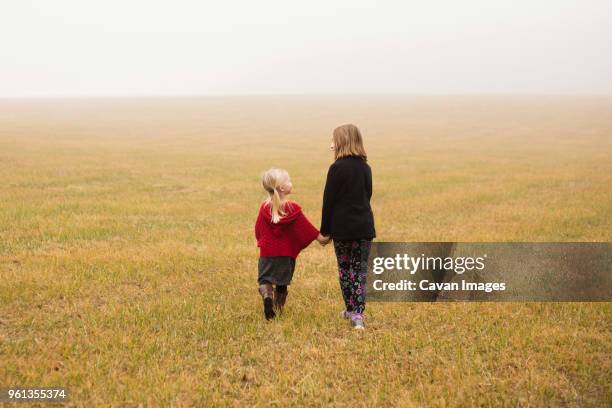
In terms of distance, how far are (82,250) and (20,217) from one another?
446 centimetres

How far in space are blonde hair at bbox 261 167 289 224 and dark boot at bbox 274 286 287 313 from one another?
1.10 meters

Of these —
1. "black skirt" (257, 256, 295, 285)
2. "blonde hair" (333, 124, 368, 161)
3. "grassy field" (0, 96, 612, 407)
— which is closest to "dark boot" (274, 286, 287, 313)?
"grassy field" (0, 96, 612, 407)

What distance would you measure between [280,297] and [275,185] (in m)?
1.71

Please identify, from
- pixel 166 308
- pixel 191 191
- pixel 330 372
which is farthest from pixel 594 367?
pixel 191 191

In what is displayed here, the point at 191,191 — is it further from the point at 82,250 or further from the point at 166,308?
the point at 166,308

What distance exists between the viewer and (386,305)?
791 cm

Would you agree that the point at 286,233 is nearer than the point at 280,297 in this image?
Yes

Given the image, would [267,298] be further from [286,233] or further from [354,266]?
[354,266]

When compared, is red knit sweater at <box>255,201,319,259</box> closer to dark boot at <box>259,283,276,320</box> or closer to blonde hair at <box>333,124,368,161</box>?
dark boot at <box>259,283,276,320</box>

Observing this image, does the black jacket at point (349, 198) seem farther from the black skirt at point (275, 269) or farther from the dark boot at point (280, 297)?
the dark boot at point (280, 297)

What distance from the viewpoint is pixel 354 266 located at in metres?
6.68

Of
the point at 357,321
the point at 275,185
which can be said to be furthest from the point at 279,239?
the point at 357,321

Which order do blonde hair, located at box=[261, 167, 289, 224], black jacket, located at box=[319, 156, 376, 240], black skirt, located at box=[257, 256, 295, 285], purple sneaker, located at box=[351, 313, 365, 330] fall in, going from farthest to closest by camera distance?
black skirt, located at box=[257, 256, 295, 285], purple sneaker, located at box=[351, 313, 365, 330], blonde hair, located at box=[261, 167, 289, 224], black jacket, located at box=[319, 156, 376, 240]

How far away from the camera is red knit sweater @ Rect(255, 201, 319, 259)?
6844 millimetres
